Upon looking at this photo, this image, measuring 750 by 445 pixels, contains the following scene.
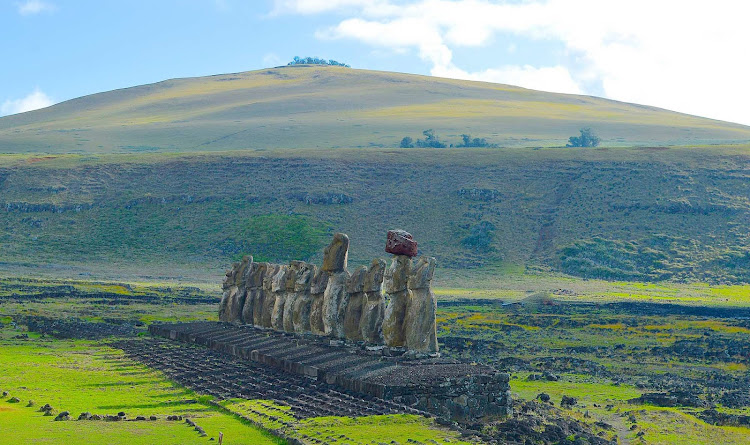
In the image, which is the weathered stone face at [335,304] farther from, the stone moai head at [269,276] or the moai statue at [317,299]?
the stone moai head at [269,276]

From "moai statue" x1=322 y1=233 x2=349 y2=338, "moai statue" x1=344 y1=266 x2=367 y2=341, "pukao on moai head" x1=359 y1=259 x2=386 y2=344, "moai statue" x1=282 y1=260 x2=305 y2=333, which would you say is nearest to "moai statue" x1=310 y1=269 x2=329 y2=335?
"moai statue" x1=322 y1=233 x2=349 y2=338

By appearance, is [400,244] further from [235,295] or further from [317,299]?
[235,295]

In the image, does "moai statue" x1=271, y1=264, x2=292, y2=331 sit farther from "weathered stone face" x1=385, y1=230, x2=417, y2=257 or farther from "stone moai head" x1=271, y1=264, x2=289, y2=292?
"weathered stone face" x1=385, y1=230, x2=417, y2=257

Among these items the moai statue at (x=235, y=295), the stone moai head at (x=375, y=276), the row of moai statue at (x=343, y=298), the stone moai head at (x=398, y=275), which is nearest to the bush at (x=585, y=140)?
the moai statue at (x=235, y=295)

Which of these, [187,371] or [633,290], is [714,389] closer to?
[187,371]

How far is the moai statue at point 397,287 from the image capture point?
3306 centimetres

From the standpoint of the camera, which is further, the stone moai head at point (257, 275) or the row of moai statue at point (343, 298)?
the stone moai head at point (257, 275)

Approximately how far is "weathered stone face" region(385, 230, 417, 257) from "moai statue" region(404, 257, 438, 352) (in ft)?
2.68

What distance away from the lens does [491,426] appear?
2631cm

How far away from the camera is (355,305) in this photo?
36.6 meters

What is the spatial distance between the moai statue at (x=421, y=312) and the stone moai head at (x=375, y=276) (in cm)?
232

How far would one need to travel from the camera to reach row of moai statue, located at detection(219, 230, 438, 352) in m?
32.8

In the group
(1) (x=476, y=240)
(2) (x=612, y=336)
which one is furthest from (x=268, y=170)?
(2) (x=612, y=336)

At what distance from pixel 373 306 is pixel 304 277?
6480 mm
